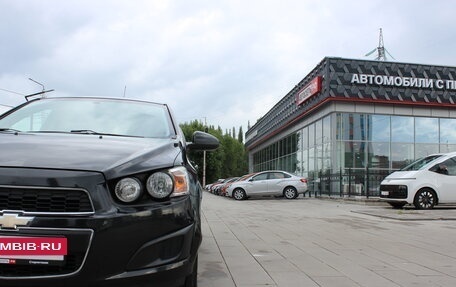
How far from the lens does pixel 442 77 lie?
26.1 metres

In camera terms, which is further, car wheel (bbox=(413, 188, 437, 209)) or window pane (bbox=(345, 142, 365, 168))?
window pane (bbox=(345, 142, 365, 168))

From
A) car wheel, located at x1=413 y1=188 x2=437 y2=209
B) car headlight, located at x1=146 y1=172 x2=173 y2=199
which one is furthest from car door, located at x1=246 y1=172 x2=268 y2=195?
car headlight, located at x1=146 y1=172 x2=173 y2=199

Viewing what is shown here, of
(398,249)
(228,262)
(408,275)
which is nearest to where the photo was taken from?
(408,275)

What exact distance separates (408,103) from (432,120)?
2143 millimetres

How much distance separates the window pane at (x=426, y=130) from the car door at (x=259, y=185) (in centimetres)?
963

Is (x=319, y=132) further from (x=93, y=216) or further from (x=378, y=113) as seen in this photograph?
(x=93, y=216)

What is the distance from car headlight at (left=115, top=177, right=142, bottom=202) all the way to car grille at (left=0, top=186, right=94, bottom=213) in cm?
18

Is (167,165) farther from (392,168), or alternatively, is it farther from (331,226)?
(392,168)

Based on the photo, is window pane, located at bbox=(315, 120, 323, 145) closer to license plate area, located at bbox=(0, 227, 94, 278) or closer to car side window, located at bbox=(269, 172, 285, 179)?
car side window, located at bbox=(269, 172, 285, 179)

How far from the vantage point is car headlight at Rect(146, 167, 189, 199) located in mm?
2770

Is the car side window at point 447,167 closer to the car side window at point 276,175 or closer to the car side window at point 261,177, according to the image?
the car side window at point 276,175

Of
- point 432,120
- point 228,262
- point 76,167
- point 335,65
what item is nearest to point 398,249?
point 228,262

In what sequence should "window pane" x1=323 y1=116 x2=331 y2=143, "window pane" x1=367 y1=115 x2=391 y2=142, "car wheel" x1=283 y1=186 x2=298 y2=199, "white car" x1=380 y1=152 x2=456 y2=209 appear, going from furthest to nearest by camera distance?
1. "window pane" x1=323 y1=116 x2=331 y2=143
2. "window pane" x1=367 y1=115 x2=391 y2=142
3. "car wheel" x1=283 y1=186 x2=298 y2=199
4. "white car" x1=380 y1=152 x2=456 y2=209

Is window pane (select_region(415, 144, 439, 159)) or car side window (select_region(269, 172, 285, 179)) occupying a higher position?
window pane (select_region(415, 144, 439, 159))
